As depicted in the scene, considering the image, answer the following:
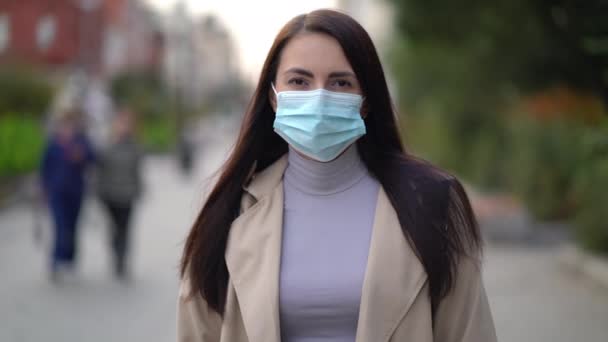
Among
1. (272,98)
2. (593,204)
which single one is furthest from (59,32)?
(272,98)

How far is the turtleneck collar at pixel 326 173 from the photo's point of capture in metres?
2.53

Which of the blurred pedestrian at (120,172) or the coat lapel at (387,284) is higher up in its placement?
the coat lapel at (387,284)

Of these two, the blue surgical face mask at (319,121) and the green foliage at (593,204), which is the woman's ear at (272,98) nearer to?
the blue surgical face mask at (319,121)

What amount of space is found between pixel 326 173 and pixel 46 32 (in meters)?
42.0

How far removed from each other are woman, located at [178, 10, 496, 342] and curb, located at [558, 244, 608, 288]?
7461 mm

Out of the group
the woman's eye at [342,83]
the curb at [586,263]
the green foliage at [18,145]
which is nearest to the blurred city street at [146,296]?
the curb at [586,263]

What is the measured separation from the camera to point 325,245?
242cm

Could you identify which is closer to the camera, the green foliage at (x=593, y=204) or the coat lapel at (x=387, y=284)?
the coat lapel at (x=387, y=284)

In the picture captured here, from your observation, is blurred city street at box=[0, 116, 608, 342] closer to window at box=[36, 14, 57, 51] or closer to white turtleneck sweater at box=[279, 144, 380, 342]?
white turtleneck sweater at box=[279, 144, 380, 342]

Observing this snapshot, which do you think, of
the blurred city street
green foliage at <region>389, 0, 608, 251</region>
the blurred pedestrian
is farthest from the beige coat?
the blurred pedestrian

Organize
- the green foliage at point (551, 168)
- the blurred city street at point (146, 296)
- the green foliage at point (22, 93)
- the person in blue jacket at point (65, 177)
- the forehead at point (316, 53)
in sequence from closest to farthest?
the forehead at point (316, 53) < the blurred city street at point (146, 296) < the person in blue jacket at point (65, 177) < the green foliage at point (551, 168) < the green foliage at point (22, 93)

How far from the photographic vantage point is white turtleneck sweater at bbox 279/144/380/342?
2342 millimetres

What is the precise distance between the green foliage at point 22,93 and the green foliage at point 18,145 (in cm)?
98

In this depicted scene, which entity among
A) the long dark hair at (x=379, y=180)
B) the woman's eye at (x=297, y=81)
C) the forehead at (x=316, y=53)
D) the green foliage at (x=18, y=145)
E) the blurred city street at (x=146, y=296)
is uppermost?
the forehead at (x=316, y=53)
